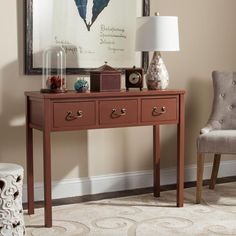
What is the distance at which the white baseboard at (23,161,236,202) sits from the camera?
3617 mm

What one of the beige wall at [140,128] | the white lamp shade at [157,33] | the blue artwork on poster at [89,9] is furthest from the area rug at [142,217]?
the blue artwork on poster at [89,9]

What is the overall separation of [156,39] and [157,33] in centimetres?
4

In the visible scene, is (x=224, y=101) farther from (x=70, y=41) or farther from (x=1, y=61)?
(x=1, y=61)

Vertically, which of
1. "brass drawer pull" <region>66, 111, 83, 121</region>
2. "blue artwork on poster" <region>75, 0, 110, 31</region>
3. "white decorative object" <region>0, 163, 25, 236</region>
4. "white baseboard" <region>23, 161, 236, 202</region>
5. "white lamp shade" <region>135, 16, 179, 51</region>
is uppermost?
"blue artwork on poster" <region>75, 0, 110, 31</region>

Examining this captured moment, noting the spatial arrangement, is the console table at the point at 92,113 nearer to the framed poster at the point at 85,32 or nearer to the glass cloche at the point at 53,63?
the glass cloche at the point at 53,63

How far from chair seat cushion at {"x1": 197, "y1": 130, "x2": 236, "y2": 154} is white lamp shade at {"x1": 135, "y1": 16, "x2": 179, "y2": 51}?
67 centimetres

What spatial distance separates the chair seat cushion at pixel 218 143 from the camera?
3.44 meters

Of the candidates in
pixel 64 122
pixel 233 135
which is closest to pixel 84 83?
pixel 64 122

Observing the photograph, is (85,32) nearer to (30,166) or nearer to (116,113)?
(116,113)

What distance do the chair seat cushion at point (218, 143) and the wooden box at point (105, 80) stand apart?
0.72m

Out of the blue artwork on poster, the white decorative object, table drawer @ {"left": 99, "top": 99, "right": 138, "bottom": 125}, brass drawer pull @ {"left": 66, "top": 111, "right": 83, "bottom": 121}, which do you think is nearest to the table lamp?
table drawer @ {"left": 99, "top": 99, "right": 138, "bottom": 125}

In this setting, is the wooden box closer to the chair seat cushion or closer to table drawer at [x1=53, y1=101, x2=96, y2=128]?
table drawer at [x1=53, y1=101, x2=96, y2=128]

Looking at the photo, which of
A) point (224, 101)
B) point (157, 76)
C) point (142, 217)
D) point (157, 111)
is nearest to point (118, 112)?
point (157, 111)

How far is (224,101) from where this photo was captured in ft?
12.8
